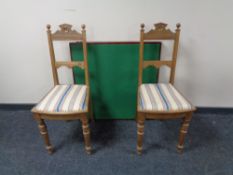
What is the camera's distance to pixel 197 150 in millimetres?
1624

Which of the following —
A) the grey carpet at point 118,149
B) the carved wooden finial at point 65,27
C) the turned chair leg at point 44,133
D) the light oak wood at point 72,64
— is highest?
the carved wooden finial at point 65,27

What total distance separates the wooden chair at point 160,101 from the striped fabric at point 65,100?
47 cm

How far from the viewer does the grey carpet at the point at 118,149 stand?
146 centimetres

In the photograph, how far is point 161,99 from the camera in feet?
4.76

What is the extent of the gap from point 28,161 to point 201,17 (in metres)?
1.97

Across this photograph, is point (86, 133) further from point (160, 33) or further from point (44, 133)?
point (160, 33)

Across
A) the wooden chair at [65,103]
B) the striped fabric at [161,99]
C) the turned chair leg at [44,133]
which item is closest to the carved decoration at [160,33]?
the striped fabric at [161,99]

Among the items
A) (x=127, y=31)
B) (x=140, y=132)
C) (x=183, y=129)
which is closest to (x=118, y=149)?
(x=140, y=132)

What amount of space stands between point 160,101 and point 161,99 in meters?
0.03

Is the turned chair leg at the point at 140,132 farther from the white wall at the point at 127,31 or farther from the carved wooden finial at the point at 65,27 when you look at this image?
the carved wooden finial at the point at 65,27

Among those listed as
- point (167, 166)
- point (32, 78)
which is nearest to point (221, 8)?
point (167, 166)

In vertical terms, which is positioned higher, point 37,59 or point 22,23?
point 22,23

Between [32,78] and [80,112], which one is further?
[32,78]

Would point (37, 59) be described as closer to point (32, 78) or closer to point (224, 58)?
point (32, 78)
